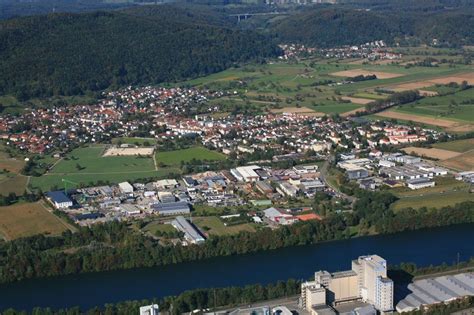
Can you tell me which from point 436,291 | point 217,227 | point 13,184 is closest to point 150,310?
point 436,291

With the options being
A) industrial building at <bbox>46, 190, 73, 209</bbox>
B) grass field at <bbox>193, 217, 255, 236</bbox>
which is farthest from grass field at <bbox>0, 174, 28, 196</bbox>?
grass field at <bbox>193, 217, 255, 236</bbox>

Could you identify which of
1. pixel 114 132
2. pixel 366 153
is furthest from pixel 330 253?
pixel 114 132

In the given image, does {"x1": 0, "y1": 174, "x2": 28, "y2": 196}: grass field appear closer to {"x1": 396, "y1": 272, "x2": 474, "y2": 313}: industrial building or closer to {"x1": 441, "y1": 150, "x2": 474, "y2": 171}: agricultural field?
{"x1": 396, "y1": 272, "x2": 474, "y2": 313}: industrial building

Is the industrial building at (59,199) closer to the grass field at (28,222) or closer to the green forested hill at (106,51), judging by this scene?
the grass field at (28,222)

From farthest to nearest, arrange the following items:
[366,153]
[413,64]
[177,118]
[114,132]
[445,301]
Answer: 1. [413,64]
2. [177,118]
3. [114,132]
4. [366,153]
5. [445,301]

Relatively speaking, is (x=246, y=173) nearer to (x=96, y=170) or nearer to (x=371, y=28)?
(x=96, y=170)

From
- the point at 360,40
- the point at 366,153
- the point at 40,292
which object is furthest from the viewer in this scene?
the point at 360,40

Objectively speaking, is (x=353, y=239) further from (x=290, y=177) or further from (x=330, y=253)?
(x=290, y=177)
